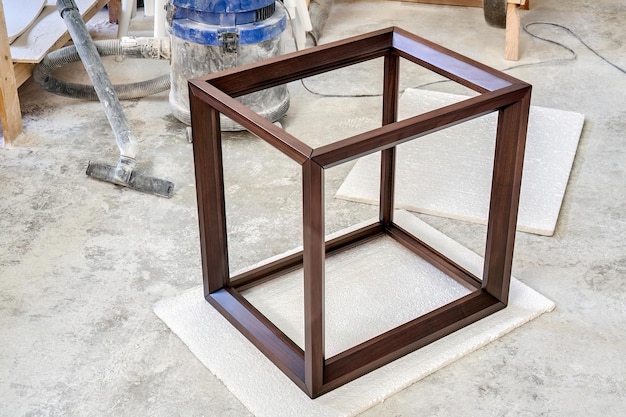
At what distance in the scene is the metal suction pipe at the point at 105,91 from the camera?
107 inches

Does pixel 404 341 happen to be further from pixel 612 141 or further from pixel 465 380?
pixel 612 141

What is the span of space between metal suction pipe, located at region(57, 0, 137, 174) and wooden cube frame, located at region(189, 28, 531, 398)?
2.31ft

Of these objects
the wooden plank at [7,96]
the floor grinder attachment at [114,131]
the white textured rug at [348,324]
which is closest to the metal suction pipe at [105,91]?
the floor grinder attachment at [114,131]

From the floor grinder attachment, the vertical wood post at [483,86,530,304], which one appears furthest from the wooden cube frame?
the floor grinder attachment

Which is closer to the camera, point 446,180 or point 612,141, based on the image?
point 446,180

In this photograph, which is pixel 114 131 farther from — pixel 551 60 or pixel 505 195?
pixel 551 60

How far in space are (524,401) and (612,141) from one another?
1.39 m

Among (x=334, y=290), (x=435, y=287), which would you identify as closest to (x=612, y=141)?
(x=435, y=287)

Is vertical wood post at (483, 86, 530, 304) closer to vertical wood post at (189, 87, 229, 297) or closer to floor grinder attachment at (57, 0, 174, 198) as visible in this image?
vertical wood post at (189, 87, 229, 297)

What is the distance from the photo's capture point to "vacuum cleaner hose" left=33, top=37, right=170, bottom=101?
3035 mm

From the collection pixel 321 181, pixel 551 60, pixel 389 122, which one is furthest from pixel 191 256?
pixel 551 60

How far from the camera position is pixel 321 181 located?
167cm

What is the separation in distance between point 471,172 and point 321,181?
3.84ft

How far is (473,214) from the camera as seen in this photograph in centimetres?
255
